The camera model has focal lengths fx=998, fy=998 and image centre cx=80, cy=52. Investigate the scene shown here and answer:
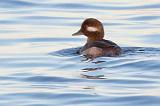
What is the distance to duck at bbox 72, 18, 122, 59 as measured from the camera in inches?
633

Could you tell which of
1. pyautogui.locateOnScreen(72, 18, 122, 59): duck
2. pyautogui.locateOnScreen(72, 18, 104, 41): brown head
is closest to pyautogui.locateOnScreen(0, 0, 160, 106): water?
pyautogui.locateOnScreen(72, 18, 122, 59): duck

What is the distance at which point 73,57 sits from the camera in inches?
635

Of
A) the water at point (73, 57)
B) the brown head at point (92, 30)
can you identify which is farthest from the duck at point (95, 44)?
the water at point (73, 57)

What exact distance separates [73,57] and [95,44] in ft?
2.15

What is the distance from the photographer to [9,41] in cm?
1792

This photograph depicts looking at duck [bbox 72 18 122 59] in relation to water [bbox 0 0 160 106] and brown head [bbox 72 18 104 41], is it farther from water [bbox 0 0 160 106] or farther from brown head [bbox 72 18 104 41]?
water [bbox 0 0 160 106]

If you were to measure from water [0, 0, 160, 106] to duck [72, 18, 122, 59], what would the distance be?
19cm

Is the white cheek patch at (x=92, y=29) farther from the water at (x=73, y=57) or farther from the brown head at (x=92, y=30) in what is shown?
the water at (x=73, y=57)

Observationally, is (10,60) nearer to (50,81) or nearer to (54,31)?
(50,81)

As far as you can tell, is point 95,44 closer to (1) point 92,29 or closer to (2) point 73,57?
(2) point 73,57

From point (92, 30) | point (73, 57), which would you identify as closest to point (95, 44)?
point (73, 57)

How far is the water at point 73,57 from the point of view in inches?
493

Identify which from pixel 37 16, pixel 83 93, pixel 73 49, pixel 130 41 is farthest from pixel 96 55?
pixel 37 16

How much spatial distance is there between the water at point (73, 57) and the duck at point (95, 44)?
0.19 metres
